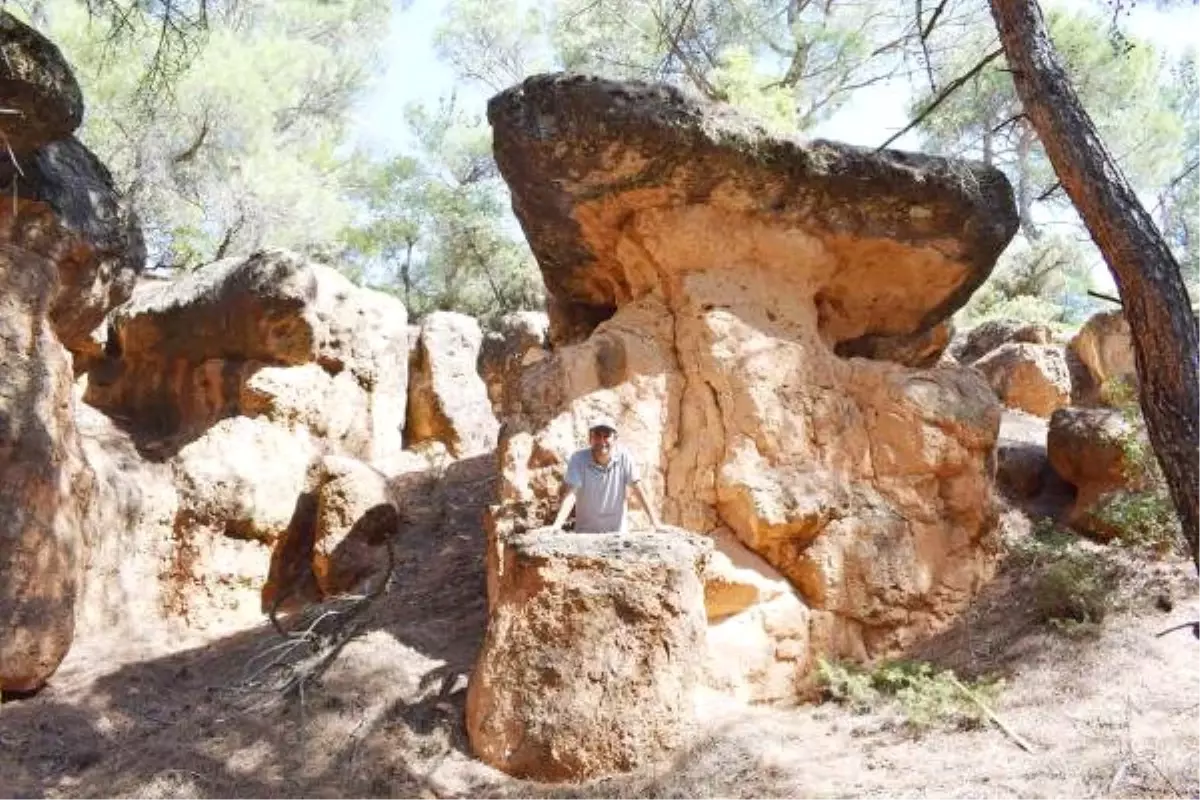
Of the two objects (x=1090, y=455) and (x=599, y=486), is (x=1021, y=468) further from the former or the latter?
(x=599, y=486)

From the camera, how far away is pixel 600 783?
4.84 metres

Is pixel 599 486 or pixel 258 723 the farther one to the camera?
pixel 599 486

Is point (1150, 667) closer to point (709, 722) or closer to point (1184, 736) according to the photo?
point (1184, 736)

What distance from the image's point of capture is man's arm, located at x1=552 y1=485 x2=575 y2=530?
5799 millimetres

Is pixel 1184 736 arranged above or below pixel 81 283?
below

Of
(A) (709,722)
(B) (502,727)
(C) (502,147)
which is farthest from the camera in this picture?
(C) (502,147)

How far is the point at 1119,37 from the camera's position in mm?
5359

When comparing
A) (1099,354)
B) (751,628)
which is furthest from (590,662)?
(1099,354)

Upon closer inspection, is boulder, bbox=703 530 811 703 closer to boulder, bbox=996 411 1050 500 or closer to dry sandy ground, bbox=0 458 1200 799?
dry sandy ground, bbox=0 458 1200 799

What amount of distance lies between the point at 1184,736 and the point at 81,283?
26.2 ft

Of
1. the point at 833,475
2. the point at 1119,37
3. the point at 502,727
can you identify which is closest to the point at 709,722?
the point at 502,727

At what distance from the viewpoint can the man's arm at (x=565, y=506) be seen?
580cm

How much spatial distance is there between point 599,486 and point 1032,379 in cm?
797

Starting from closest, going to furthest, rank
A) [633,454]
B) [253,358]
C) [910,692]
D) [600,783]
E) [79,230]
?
[600,783]
[910,692]
[633,454]
[79,230]
[253,358]
